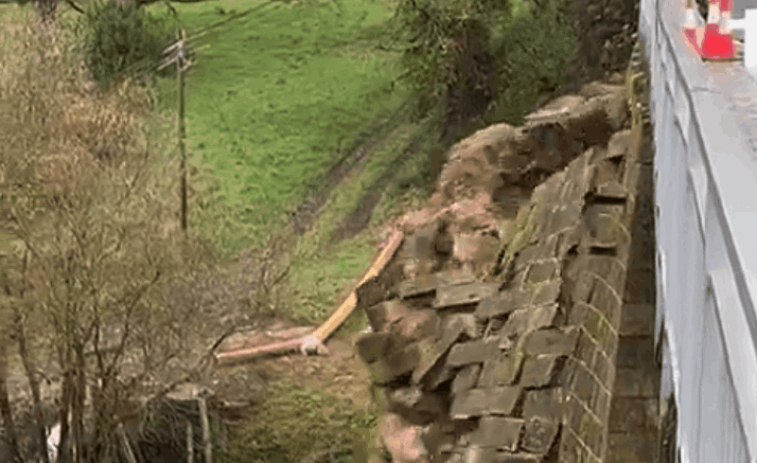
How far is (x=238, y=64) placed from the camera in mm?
27656

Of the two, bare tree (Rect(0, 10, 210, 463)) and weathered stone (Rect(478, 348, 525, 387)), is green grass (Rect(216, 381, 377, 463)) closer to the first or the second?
bare tree (Rect(0, 10, 210, 463))

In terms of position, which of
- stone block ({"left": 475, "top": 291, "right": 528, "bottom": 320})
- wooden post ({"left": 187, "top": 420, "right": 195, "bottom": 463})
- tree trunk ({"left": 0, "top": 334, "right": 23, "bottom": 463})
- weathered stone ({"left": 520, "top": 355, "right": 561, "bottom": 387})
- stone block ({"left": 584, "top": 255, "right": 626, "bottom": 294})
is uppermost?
stone block ({"left": 584, "top": 255, "right": 626, "bottom": 294})

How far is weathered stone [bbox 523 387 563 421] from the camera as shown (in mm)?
6426

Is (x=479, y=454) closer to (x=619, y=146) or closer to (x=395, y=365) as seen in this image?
(x=395, y=365)

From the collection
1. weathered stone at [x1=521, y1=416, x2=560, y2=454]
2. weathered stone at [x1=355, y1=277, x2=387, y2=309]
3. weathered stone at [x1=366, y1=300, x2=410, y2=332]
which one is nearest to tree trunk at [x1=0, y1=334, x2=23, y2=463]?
weathered stone at [x1=355, y1=277, x2=387, y2=309]

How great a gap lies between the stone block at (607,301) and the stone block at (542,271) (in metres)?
1.17

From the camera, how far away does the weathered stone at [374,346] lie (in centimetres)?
1002

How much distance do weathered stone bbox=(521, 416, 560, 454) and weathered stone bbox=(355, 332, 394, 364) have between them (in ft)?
11.1

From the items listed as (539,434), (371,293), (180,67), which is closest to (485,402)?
(539,434)

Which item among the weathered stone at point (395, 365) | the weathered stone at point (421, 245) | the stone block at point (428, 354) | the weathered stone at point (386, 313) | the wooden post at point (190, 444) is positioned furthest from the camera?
the wooden post at point (190, 444)

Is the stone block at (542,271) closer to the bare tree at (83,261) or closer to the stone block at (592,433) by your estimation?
the stone block at (592,433)

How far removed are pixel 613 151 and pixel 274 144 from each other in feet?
61.1

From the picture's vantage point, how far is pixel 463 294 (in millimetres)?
9695

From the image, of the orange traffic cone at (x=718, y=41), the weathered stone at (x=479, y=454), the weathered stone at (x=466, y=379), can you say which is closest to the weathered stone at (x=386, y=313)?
the weathered stone at (x=466, y=379)
